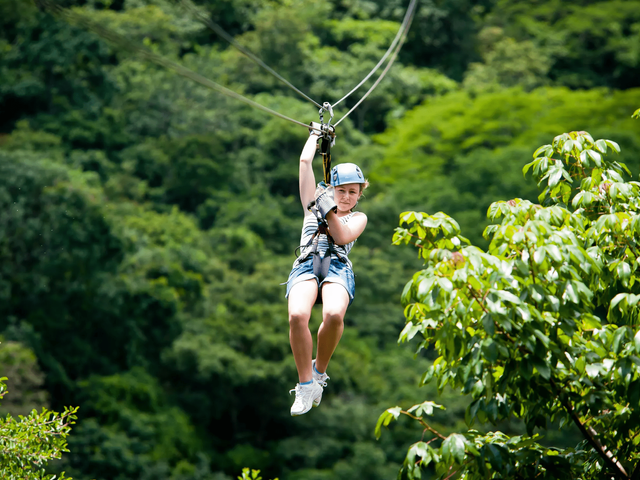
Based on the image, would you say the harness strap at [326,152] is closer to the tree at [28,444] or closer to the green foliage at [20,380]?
the tree at [28,444]

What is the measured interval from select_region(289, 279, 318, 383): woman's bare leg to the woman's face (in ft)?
1.79

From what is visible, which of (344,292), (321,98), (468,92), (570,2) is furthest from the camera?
(570,2)

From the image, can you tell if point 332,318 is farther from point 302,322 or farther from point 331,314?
point 302,322

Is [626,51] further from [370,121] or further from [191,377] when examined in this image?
[191,377]

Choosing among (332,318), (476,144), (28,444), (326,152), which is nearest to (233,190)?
(476,144)

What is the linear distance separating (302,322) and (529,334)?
1.44 metres

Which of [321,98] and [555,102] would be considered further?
[321,98]

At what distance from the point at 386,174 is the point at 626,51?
14870 mm

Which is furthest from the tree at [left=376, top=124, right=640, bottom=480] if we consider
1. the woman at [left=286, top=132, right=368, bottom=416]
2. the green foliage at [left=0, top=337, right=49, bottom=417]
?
the green foliage at [left=0, top=337, right=49, bottom=417]

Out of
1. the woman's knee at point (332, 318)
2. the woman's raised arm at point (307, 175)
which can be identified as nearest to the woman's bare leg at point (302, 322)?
the woman's knee at point (332, 318)

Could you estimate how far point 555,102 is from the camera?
30.8 meters

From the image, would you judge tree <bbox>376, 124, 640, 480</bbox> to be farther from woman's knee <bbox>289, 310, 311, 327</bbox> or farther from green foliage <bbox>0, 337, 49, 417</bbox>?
green foliage <bbox>0, 337, 49, 417</bbox>

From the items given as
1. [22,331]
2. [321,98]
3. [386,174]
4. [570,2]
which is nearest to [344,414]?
[22,331]

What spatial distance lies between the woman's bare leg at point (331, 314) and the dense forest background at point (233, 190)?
16619 millimetres
